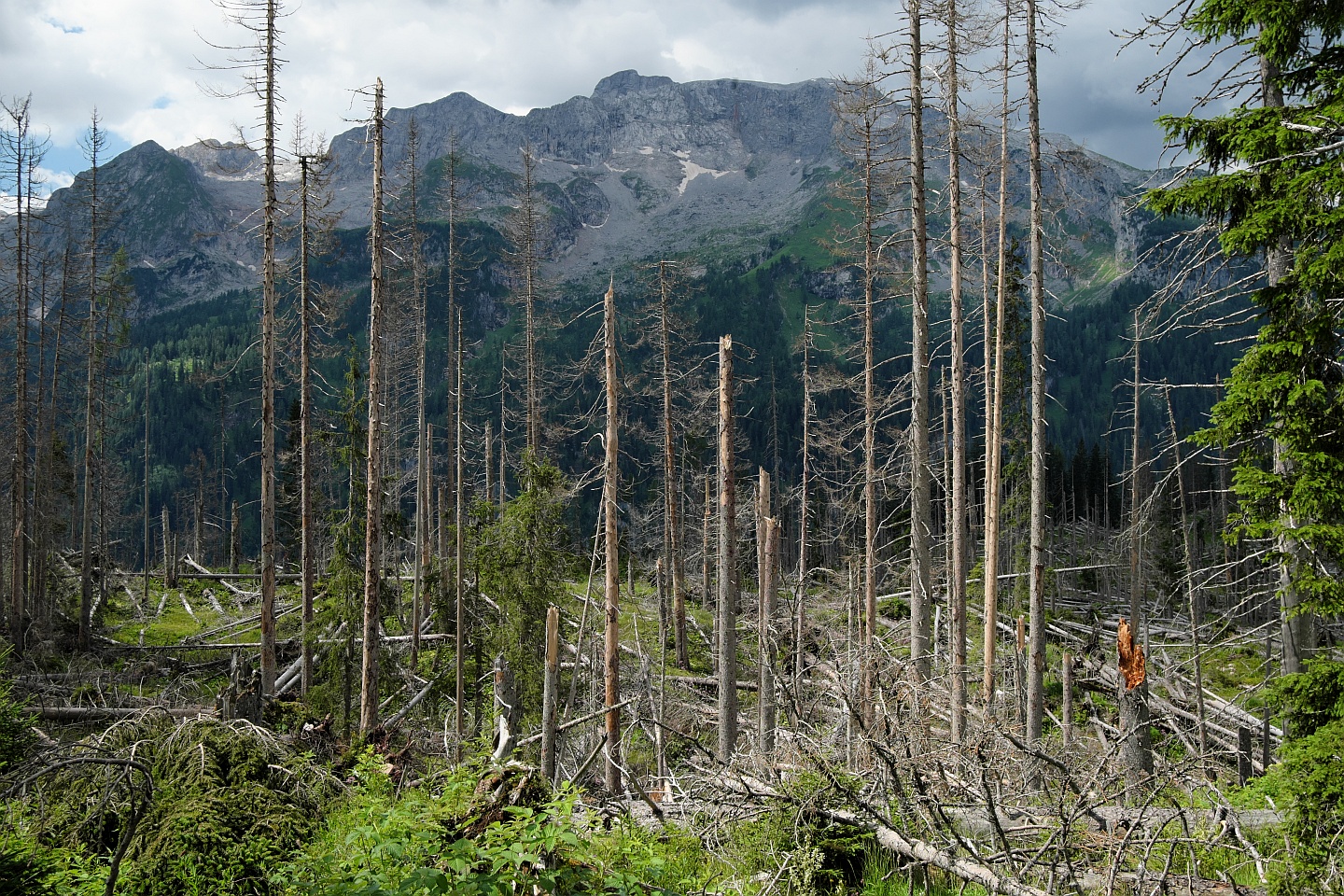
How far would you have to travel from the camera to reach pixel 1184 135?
7078mm

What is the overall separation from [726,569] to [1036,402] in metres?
6.43

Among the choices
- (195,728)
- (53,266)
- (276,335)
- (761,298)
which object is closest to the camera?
(195,728)

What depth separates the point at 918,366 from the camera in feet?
47.8

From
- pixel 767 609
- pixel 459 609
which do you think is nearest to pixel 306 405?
pixel 459 609

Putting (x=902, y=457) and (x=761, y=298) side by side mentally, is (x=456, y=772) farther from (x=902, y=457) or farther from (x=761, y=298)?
(x=761, y=298)

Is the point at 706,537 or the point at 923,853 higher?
the point at 923,853

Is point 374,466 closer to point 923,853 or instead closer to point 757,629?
point 757,629

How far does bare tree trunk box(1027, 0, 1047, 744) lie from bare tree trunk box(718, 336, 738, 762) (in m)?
5.25

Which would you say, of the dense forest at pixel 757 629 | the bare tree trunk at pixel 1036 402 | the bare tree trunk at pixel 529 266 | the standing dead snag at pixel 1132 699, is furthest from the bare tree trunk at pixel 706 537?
the standing dead snag at pixel 1132 699

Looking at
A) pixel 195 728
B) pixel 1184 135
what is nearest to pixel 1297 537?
pixel 1184 135

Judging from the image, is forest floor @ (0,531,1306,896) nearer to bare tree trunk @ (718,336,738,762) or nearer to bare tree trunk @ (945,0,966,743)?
bare tree trunk @ (718,336,738,762)

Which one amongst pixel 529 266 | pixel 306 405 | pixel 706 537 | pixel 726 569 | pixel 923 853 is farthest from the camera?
pixel 706 537

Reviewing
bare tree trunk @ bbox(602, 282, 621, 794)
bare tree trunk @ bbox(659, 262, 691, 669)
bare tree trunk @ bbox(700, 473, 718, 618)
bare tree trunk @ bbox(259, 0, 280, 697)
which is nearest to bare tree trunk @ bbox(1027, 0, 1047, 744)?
bare tree trunk @ bbox(602, 282, 621, 794)

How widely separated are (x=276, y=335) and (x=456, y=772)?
1393 cm
